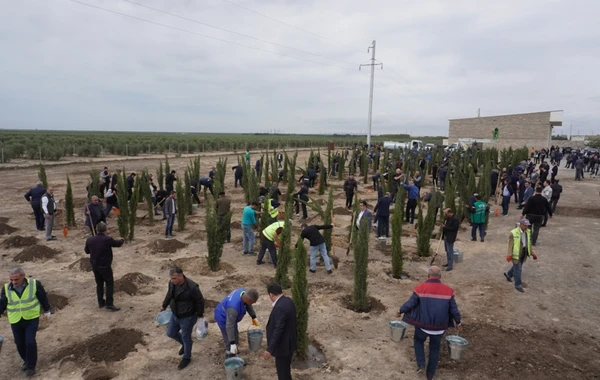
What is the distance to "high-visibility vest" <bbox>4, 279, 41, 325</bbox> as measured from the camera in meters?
4.69

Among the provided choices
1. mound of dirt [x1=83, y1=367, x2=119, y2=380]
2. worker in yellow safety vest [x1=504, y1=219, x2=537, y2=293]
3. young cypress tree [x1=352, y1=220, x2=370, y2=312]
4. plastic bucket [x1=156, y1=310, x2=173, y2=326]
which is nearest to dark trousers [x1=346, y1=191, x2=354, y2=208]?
worker in yellow safety vest [x1=504, y1=219, x2=537, y2=293]

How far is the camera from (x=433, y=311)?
4539 mm

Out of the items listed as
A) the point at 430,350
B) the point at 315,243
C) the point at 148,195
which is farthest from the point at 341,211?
the point at 430,350

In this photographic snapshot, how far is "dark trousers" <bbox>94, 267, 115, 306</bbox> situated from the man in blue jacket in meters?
4.85

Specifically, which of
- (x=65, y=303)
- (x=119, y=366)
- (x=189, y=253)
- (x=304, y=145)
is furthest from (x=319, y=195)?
(x=304, y=145)

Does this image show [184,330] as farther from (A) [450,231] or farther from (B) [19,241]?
(B) [19,241]

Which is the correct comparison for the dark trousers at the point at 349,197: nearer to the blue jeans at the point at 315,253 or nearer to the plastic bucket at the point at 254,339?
the blue jeans at the point at 315,253

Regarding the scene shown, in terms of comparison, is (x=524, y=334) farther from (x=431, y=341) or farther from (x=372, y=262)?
(x=372, y=262)

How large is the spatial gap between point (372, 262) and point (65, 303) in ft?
21.4

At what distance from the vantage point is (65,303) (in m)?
6.89

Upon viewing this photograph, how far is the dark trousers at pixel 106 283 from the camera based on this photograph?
21.2 feet

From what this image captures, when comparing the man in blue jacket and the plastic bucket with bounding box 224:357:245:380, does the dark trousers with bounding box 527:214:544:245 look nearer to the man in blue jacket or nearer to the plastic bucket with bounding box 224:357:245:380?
the man in blue jacket

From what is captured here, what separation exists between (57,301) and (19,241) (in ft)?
15.5

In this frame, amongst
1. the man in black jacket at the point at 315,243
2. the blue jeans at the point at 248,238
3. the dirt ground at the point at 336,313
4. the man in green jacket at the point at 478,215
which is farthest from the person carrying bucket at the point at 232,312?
the man in green jacket at the point at 478,215
